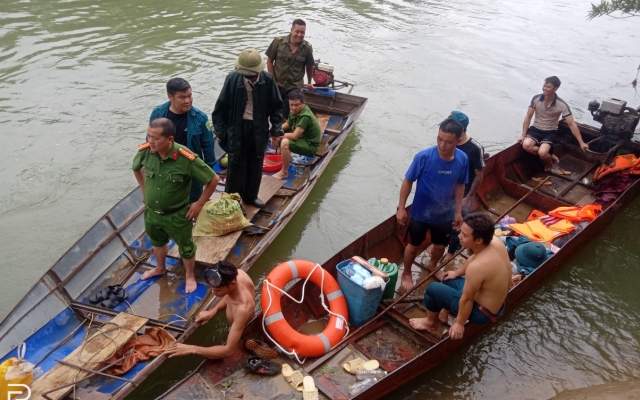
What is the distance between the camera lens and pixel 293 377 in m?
4.82

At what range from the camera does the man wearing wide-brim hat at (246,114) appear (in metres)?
5.95

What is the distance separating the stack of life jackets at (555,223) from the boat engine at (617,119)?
2375 mm

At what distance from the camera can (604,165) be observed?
28.8 ft

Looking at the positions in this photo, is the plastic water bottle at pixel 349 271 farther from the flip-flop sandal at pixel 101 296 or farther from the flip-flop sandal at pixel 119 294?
the flip-flop sandal at pixel 101 296

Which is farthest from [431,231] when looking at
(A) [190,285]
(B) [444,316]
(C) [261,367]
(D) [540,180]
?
(D) [540,180]

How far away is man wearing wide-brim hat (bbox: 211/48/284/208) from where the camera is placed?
5953 millimetres

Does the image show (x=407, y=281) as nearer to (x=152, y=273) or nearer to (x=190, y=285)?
(x=190, y=285)

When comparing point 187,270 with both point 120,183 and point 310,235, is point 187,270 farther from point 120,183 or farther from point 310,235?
point 120,183

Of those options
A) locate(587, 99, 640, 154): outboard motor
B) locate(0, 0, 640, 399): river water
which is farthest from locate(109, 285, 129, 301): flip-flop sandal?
locate(587, 99, 640, 154): outboard motor

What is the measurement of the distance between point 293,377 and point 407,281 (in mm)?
2237

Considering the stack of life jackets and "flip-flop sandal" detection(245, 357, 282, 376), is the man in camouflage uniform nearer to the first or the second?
the stack of life jackets

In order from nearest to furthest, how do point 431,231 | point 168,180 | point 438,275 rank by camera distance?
point 168,180, point 431,231, point 438,275

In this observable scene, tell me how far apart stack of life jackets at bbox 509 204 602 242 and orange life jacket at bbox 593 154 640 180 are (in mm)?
1023

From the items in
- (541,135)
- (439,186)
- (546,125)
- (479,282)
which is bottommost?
(541,135)
